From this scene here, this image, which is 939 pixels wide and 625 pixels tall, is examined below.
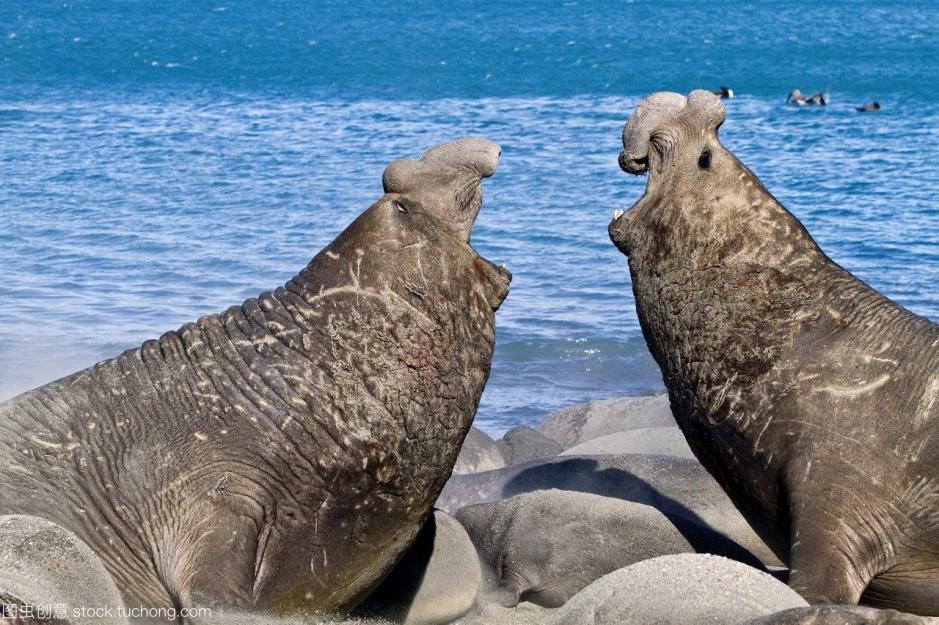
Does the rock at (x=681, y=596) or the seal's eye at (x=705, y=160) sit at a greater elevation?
the seal's eye at (x=705, y=160)

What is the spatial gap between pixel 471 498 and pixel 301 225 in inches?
476

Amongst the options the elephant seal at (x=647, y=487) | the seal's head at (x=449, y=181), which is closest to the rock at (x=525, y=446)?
the elephant seal at (x=647, y=487)

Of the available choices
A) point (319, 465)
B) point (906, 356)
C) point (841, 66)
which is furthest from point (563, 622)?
point (841, 66)

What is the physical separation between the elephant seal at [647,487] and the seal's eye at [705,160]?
1.73 metres

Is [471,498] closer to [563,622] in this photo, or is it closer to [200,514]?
[200,514]

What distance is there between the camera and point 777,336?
559 cm

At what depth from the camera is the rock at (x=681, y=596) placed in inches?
156

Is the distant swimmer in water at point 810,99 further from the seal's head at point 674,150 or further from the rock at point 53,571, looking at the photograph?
the rock at point 53,571

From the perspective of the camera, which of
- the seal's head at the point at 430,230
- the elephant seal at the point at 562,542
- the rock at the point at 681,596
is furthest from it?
the elephant seal at the point at 562,542

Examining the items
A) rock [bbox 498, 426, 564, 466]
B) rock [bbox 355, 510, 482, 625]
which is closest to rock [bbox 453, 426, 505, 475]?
rock [bbox 498, 426, 564, 466]

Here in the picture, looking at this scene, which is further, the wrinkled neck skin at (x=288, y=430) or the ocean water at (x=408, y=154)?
the ocean water at (x=408, y=154)

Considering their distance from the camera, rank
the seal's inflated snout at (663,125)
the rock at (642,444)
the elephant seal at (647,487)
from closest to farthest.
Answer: the seal's inflated snout at (663,125)
the elephant seal at (647,487)
the rock at (642,444)

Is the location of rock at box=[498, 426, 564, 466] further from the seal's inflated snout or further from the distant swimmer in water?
the distant swimmer in water

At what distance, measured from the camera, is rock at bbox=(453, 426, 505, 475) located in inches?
360
